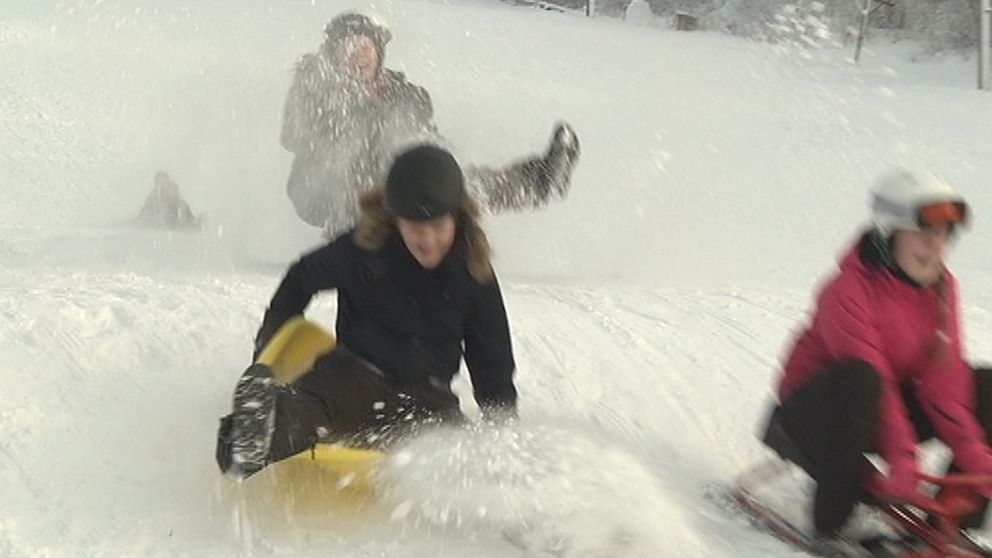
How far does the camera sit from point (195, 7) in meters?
16.0

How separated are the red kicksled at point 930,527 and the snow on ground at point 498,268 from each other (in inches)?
8.6

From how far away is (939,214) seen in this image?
9.06 feet

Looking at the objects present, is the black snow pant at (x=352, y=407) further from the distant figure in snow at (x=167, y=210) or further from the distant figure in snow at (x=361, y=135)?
the distant figure in snow at (x=167, y=210)

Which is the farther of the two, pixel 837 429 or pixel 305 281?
pixel 305 281

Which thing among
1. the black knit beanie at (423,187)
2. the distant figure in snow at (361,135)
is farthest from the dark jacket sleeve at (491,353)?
the distant figure in snow at (361,135)

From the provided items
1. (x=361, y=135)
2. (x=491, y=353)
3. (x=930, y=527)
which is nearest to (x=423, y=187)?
(x=491, y=353)

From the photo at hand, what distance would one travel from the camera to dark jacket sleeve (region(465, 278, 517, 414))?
3.03 metres

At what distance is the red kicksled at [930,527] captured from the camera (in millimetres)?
2691

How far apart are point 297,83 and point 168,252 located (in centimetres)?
104

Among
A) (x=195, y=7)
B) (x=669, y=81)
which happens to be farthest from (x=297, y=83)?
(x=195, y=7)

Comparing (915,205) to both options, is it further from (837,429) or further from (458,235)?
(458,235)

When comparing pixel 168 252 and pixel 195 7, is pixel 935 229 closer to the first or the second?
pixel 168 252

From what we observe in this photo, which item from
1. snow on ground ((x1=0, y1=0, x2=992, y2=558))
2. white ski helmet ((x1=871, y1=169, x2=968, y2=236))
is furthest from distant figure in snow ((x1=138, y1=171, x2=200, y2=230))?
white ski helmet ((x1=871, y1=169, x2=968, y2=236))

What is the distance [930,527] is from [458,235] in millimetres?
1334
